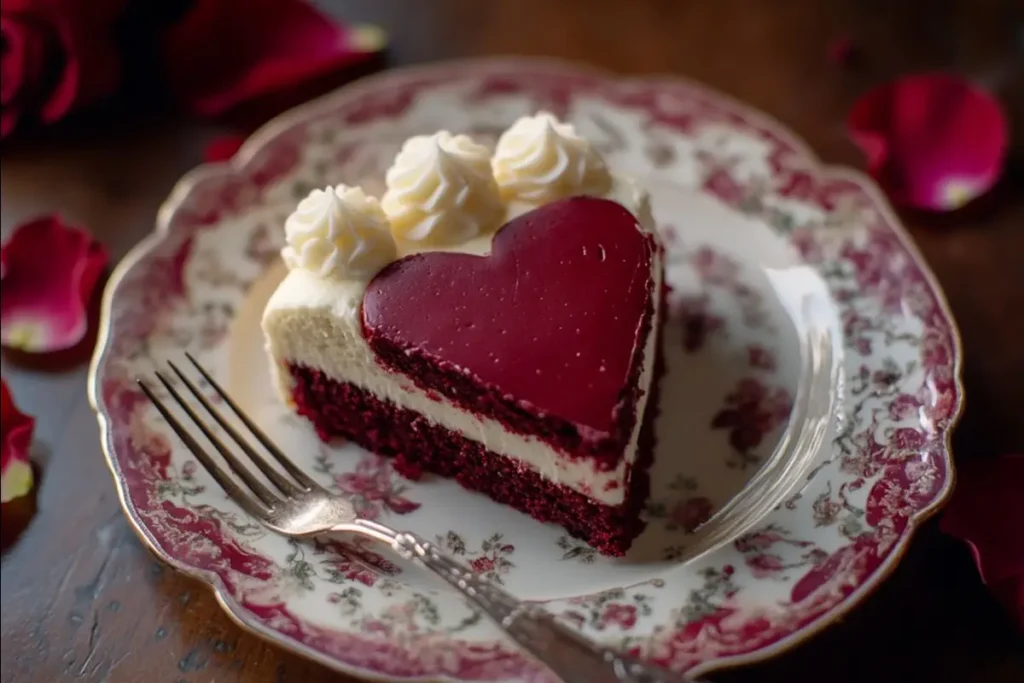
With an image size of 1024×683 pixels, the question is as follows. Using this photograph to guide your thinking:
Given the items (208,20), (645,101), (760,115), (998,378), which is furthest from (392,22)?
(998,378)

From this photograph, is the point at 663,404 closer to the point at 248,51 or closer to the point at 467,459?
the point at 467,459

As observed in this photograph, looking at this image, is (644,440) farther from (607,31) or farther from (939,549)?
(607,31)

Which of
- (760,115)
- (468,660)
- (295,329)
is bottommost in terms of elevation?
(468,660)

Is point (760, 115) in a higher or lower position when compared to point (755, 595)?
higher

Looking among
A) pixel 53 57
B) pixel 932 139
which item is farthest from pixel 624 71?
pixel 53 57

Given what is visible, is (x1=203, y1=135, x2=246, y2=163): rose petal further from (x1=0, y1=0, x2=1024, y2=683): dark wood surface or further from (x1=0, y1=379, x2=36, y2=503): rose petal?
(x1=0, y1=379, x2=36, y2=503): rose petal

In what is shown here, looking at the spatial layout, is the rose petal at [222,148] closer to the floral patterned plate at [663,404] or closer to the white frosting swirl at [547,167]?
the floral patterned plate at [663,404]
